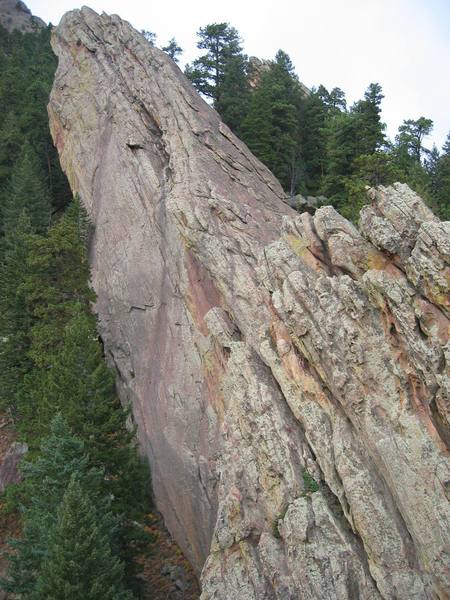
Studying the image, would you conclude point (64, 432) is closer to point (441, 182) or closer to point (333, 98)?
point (441, 182)

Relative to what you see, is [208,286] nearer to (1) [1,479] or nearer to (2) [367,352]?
(2) [367,352]

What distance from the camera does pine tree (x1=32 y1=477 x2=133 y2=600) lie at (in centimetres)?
1441

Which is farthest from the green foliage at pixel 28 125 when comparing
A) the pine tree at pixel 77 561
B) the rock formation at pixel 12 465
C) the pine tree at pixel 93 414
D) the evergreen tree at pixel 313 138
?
the pine tree at pixel 77 561

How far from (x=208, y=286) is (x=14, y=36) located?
69.3m

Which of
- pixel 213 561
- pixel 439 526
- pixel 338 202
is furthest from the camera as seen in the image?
pixel 338 202

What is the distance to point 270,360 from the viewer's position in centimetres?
1809

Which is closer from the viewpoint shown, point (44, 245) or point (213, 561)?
point (213, 561)

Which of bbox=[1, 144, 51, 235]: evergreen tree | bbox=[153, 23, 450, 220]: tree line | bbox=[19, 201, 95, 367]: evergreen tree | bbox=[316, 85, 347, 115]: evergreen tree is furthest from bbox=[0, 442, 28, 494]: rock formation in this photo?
bbox=[316, 85, 347, 115]: evergreen tree

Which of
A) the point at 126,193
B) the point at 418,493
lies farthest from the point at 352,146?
the point at 418,493

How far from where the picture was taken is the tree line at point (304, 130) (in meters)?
36.4

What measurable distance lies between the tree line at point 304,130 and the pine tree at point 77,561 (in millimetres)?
22671

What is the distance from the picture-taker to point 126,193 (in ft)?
96.1

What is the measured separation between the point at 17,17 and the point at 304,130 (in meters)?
81.5

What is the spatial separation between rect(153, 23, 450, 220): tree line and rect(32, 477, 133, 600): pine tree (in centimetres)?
2267
